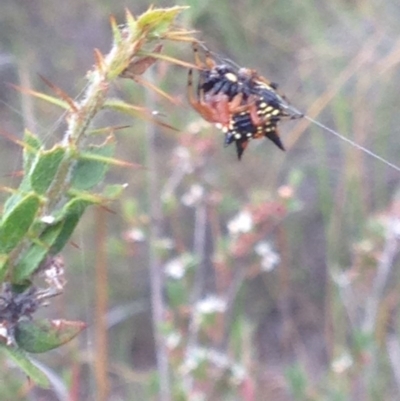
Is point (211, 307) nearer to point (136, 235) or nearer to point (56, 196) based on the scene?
point (136, 235)

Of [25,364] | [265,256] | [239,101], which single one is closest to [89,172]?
[25,364]

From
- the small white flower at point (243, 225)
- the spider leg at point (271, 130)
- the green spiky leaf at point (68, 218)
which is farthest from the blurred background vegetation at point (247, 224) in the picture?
the green spiky leaf at point (68, 218)

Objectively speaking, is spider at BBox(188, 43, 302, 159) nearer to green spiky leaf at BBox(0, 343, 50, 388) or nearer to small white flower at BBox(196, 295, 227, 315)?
green spiky leaf at BBox(0, 343, 50, 388)

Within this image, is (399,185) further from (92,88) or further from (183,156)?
(92,88)

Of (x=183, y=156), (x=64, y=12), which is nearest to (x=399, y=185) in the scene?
(x=183, y=156)

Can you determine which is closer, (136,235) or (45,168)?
(45,168)
